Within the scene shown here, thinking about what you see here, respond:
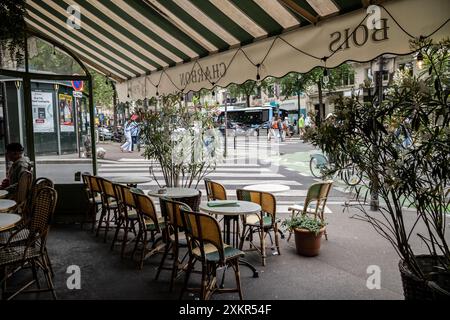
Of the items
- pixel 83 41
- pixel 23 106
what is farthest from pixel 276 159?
pixel 23 106

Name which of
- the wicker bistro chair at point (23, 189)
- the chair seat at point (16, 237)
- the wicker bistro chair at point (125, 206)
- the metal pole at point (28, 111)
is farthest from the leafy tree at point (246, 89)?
the chair seat at point (16, 237)

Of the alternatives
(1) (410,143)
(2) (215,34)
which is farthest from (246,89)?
(1) (410,143)

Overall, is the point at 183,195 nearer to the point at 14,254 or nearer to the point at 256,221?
the point at 256,221

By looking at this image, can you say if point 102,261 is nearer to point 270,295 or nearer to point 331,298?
point 270,295

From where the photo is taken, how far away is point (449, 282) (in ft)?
9.19

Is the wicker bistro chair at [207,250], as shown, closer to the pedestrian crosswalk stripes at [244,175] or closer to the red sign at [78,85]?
the pedestrian crosswalk stripes at [244,175]

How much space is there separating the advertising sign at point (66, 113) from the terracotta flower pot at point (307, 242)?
→ 5.19 metres

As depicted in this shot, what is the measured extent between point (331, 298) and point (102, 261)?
2.79m

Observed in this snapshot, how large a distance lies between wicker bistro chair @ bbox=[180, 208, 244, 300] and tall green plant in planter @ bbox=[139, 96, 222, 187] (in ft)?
7.82

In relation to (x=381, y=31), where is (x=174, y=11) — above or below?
above

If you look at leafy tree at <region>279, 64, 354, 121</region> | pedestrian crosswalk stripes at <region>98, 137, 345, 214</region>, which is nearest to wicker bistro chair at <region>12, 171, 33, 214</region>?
pedestrian crosswalk stripes at <region>98, 137, 345, 214</region>

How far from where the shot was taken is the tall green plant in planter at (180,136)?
19.3 ft

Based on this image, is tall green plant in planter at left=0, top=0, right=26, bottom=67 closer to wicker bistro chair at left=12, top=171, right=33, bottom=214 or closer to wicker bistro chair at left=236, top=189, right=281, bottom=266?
wicker bistro chair at left=12, top=171, right=33, bottom=214

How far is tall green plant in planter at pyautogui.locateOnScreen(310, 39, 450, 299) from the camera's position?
246cm
